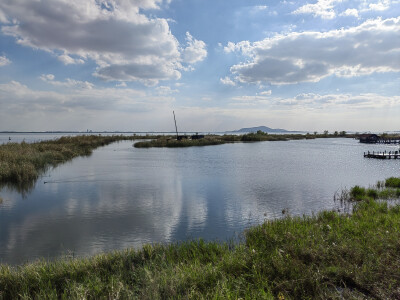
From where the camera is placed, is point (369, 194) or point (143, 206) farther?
point (369, 194)

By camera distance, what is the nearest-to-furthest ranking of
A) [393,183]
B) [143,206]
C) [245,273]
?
[245,273] < [143,206] < [393,183]

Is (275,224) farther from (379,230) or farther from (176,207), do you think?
(176,207)

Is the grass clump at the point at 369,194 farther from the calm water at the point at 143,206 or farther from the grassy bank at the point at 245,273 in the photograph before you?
the grassy bank at the point at 245,273

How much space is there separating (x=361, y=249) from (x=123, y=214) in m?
11.2

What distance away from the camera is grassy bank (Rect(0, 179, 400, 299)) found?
216 inches

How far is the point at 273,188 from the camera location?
20703 mm

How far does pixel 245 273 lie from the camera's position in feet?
21.3

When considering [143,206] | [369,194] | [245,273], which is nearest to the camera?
[245,273]

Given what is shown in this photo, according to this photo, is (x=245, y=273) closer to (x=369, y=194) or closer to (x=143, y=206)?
(x=143, y=206)

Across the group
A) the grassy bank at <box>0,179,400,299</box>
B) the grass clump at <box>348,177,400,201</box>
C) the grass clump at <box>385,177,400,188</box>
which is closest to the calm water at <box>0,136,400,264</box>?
the grass clump at <box>348,177,400,201</box>

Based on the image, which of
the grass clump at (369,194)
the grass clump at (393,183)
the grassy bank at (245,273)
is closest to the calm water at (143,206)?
the grass clump at (369,194)

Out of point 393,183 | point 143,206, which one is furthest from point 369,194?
point 143,206

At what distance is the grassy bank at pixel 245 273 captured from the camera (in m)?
5.50

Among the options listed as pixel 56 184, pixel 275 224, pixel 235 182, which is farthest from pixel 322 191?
pixel 56 184
